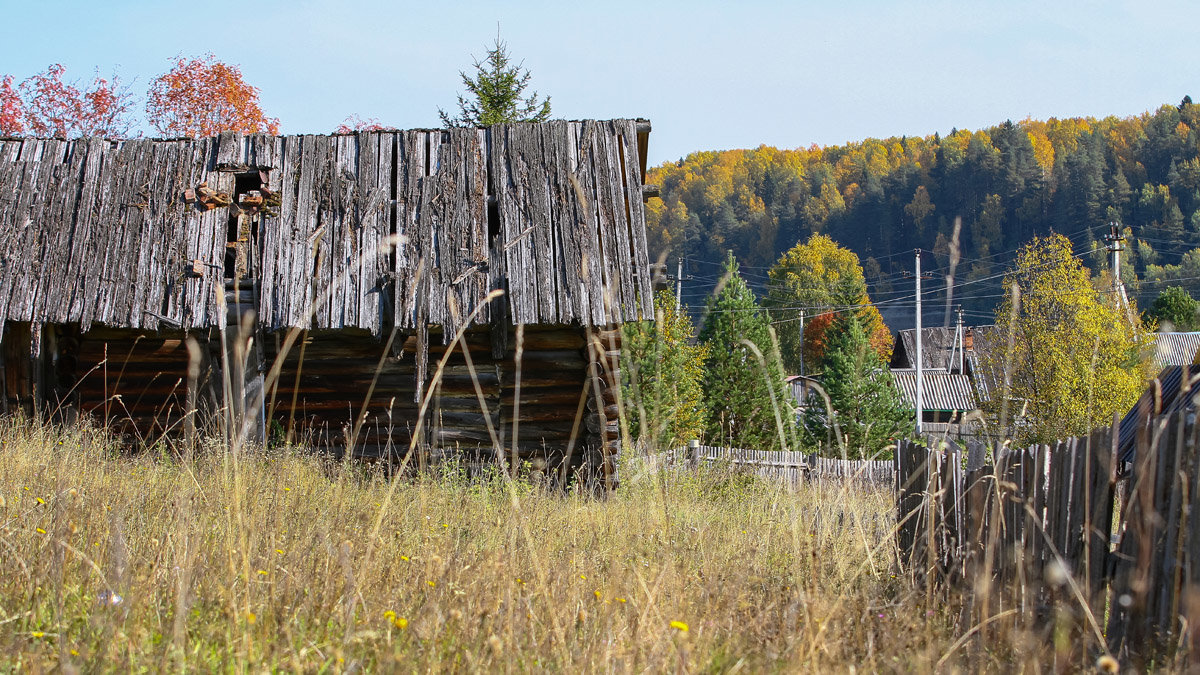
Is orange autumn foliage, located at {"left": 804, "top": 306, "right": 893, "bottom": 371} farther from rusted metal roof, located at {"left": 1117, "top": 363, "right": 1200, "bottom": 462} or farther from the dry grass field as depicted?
the dry grass field

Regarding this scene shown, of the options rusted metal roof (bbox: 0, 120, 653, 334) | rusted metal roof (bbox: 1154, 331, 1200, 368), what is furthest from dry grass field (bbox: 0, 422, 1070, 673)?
rusted metal roof (bbox: 1154, 331, 1200, 368)

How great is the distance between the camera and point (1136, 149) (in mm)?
92188

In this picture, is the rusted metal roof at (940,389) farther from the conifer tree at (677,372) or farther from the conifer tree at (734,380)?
the conifer tree at (677,372)

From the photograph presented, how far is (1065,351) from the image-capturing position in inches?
922

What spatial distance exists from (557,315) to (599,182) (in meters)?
1.90

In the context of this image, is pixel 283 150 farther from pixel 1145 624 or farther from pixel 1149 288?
pixel 1149 288

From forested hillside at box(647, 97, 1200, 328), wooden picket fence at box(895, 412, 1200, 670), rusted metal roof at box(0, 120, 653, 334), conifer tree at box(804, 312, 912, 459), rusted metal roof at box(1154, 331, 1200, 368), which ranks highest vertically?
forested hillside at box(647, 97, 1200, 328)

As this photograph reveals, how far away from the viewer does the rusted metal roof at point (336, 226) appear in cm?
948

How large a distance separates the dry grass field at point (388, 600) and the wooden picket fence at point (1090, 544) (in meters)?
0.34

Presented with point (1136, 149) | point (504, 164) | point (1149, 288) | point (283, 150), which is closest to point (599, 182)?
point (504, 164)

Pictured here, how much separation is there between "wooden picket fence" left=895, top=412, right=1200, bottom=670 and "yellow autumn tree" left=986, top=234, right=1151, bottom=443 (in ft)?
63.2

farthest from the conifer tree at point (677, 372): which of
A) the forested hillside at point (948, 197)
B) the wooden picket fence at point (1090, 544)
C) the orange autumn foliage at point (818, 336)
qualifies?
the forested hillside at point (948, 197)

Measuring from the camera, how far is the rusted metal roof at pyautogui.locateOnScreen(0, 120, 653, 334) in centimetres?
948

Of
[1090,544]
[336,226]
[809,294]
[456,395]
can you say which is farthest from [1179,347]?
[1090,544]
